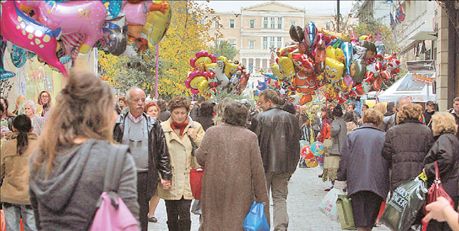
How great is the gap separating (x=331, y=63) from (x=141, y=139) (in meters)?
8.35

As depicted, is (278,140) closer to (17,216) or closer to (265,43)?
(17,216)

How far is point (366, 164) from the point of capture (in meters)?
9.28

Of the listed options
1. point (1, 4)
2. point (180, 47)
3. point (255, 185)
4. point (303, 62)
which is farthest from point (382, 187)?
point (180, 47)

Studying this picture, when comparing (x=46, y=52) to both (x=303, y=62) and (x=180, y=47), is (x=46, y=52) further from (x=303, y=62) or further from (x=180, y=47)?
(x=180, y=47)

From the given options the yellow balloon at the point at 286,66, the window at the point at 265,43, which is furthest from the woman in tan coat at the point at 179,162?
the window at the point at 265,43

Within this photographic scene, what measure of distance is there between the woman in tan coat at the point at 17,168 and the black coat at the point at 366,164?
141 inches

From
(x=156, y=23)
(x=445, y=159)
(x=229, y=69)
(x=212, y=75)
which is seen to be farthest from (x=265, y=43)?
(x=156, y=23)

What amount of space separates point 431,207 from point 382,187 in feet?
17.0

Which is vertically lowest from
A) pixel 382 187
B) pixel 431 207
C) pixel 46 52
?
pixel 382 187

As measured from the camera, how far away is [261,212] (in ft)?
25.3

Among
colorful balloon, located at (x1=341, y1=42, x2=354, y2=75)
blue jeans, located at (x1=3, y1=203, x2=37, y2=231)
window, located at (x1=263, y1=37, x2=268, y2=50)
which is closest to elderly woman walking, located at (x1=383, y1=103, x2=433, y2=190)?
blue jeans, located at (x1=3, y1=203, x2=37, y2=231)

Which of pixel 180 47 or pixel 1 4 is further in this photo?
pixel 180 47

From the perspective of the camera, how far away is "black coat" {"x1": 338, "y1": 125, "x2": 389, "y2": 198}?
30.3 feet

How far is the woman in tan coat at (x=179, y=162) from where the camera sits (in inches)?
339
